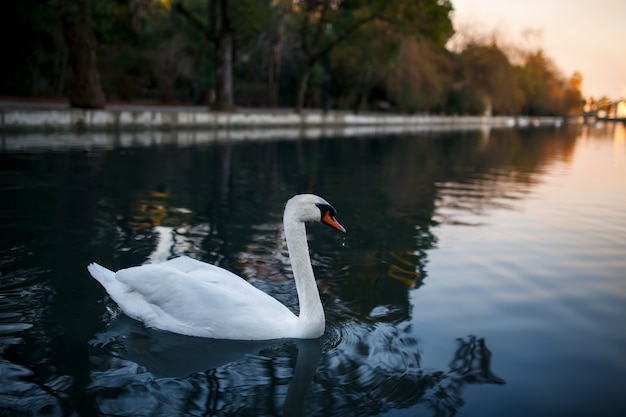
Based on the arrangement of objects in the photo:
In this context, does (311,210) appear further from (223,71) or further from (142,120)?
(223,71)

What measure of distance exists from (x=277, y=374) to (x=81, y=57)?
2315 centimetres

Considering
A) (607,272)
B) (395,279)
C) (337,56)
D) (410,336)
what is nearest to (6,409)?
(410,336)

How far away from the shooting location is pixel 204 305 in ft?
14.2

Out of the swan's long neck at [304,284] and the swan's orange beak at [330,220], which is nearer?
the swan's orange beak at [330,220]

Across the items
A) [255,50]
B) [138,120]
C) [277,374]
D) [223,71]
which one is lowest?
[277,374]

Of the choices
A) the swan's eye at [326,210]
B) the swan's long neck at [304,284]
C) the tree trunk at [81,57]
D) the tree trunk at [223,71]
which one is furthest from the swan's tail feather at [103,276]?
the tree trunk at [223,71]

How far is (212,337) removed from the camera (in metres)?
4.39

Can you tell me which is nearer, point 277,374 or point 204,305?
point 277,374

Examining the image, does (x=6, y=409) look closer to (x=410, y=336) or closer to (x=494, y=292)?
(x=410, y=336)

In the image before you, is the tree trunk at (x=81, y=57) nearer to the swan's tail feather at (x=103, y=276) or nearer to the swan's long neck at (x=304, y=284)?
the swan's tail feather at (x=103, y=276)

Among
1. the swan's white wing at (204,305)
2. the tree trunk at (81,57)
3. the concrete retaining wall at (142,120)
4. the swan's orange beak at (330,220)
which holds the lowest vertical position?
the swan's white wing at (204,305)

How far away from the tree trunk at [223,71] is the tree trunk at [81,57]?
326 inches

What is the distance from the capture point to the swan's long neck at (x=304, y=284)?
4383mm

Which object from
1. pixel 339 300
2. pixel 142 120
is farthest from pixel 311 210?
pixel 142 120
